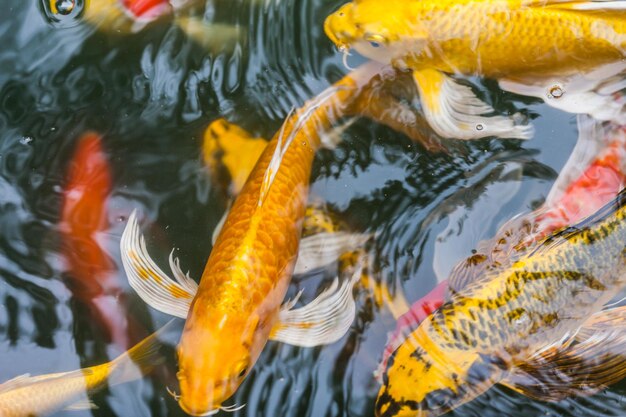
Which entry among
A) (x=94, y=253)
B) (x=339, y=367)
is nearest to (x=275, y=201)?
(x=339, y=367)

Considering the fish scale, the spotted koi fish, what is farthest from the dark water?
the fish scale

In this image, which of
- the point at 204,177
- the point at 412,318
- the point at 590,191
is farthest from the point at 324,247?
the point at 590,191

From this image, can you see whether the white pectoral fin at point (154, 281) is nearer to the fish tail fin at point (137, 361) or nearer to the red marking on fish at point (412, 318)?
the fish tail fin at point (137, 361)

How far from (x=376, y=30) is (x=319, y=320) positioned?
1451 mm

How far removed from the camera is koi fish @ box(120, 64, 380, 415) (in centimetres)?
273

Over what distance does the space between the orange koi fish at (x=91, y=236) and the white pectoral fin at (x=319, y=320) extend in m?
0.74

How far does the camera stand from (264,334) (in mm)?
2943

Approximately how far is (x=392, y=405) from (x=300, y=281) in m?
0.73

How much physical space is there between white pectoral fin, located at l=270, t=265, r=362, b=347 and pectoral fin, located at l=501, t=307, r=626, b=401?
2.42ft

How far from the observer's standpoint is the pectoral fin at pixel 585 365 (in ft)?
9.76

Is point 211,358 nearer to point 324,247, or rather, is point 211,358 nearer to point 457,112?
point 324,247

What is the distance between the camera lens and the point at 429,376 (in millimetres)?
2701

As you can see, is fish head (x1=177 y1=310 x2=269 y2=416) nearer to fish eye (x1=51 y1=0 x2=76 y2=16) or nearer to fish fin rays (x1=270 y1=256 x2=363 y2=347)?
fish fin rays (x1=270 y1=256 x2=363 y2=347)

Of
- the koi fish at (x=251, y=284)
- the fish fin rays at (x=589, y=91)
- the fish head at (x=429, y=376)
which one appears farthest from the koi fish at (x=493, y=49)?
the fish head at (x=429, y=376)
